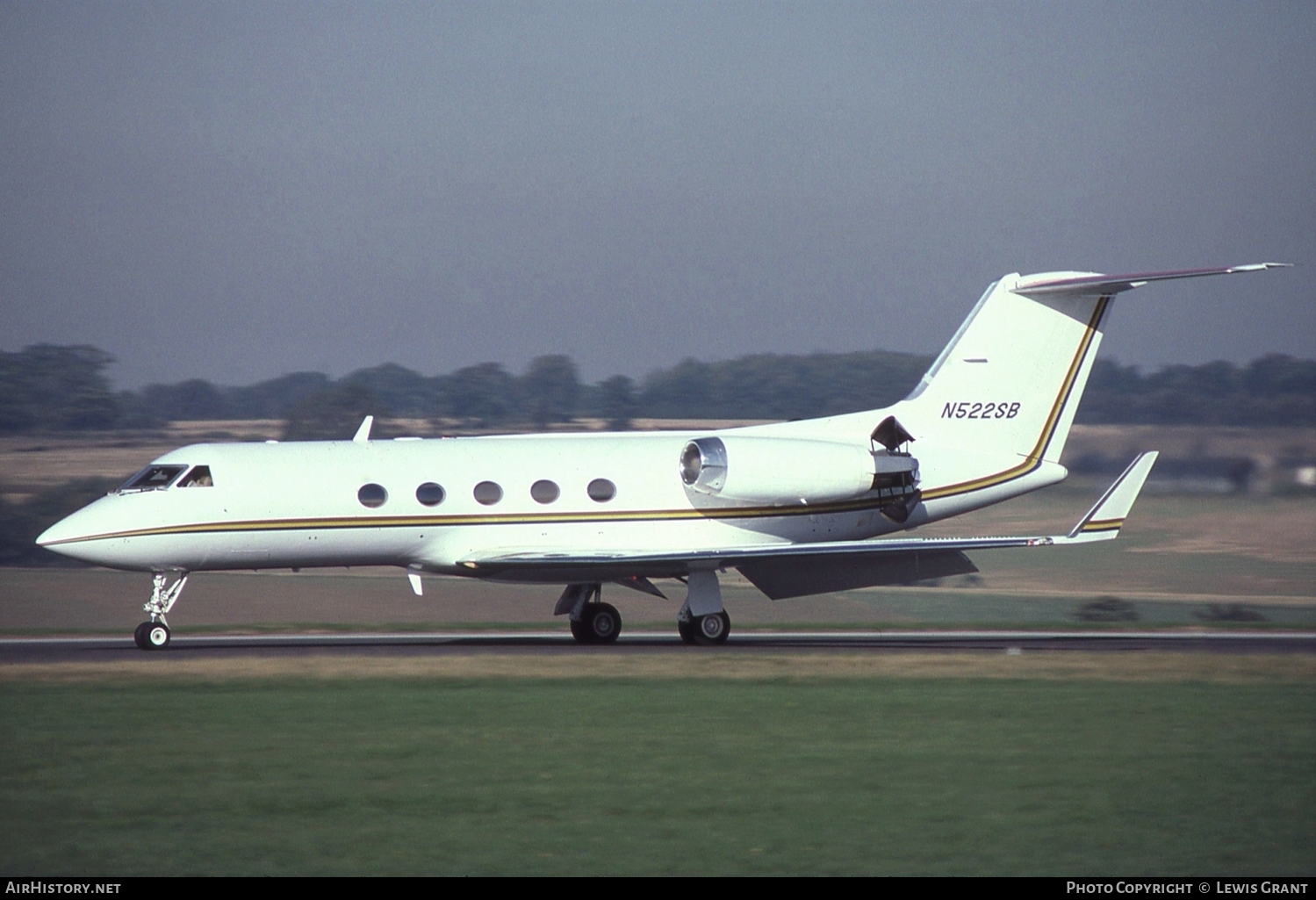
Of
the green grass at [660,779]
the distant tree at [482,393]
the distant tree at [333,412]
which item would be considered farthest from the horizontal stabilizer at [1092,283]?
the distant tree at [482,393]

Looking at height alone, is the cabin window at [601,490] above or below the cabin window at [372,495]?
below

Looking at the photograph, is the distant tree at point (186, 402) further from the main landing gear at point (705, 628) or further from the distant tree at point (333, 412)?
the main landing gear at point (705, 628)

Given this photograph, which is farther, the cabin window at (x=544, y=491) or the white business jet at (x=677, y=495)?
the cabin window at (x=544, y=491)

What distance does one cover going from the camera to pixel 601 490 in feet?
74.5

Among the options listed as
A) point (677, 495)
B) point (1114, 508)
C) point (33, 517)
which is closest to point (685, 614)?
point (677, 495)

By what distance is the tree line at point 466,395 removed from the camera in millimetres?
52312

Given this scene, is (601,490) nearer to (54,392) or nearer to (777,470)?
(777,470)

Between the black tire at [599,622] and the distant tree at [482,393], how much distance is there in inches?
1410

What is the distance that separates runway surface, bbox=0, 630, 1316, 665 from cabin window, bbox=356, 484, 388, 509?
2.04 m

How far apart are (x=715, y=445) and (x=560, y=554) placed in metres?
2.85

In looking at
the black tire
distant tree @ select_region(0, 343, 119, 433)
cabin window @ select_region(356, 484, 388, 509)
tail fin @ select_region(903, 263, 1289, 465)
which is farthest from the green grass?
distant tree @ select_region(0, 343, 119, 433)

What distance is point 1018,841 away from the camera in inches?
370
